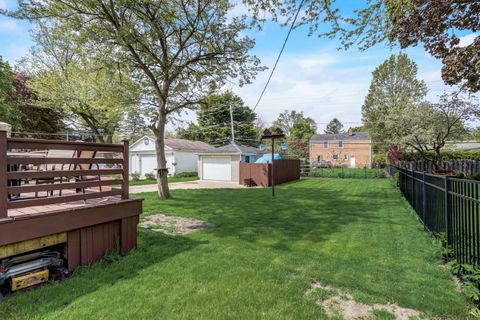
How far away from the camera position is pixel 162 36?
336 inches

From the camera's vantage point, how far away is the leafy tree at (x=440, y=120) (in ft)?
51.5

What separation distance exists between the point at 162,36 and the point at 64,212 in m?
6.96

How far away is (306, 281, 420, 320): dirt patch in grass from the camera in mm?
2535

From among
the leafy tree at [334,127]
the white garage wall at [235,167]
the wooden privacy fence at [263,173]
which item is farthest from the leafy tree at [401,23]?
the leafy tree at [334,127]

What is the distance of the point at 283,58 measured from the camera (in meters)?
8.56

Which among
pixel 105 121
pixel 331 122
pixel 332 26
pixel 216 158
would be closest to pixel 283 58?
pixel 332 26

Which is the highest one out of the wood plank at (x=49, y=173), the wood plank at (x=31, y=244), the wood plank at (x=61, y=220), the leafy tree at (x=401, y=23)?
the leafy tree at (x=401, y=23)

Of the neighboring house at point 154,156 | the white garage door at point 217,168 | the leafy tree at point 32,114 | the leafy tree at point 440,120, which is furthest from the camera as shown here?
the neighboring house at point 154,156

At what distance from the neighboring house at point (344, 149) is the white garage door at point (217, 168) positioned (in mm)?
24686

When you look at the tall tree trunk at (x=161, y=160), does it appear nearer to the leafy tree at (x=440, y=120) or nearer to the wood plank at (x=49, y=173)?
the wood plank at (x=49, y=173)

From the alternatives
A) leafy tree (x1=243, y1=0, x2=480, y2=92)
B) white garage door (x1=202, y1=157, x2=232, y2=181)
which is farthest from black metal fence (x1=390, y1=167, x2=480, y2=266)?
white garage door (x1=202, y1=157, x2=232, y2=181)

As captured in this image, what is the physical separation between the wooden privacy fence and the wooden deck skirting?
40.0 ft

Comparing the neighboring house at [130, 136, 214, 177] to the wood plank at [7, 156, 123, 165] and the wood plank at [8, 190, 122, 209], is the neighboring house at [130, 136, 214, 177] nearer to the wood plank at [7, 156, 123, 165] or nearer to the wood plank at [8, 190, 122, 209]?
the wood plank at [7, 156, 123, 165]

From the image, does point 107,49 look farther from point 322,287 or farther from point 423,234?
point 423,234
